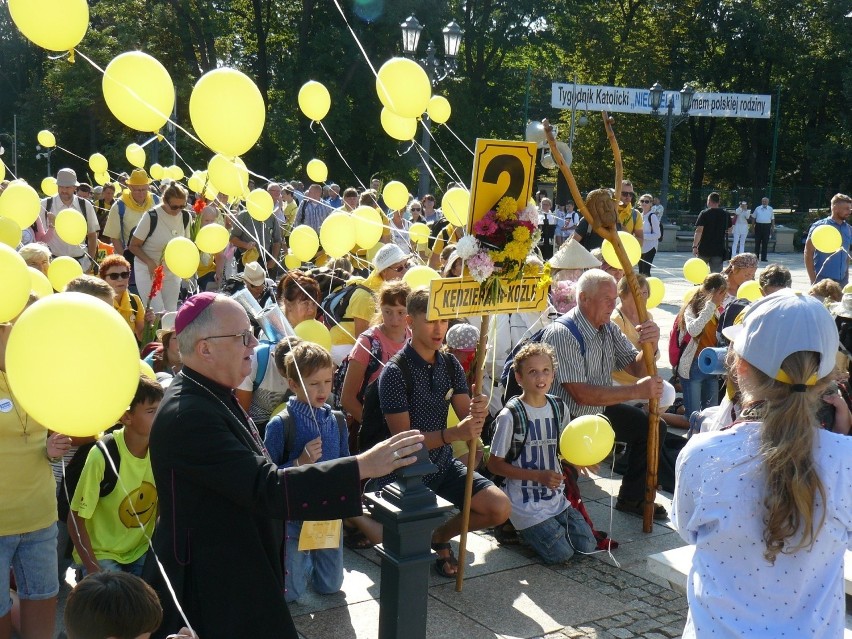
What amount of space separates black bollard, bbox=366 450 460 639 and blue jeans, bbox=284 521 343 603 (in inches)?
55.6

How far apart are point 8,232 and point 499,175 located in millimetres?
3506

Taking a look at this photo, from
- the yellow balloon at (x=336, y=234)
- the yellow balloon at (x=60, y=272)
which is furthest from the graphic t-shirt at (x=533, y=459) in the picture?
the yellow balloon at (x=60, y=272)

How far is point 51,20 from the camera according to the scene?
13.3 feet

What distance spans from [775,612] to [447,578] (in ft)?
10.0

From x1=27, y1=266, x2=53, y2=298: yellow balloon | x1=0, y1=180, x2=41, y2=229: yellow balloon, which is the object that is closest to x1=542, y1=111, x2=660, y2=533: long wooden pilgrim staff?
x1=27, y1=266, x2=53, y2=298: yellow balloon

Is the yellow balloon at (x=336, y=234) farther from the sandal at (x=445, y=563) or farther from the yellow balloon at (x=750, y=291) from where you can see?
the yellow balloon at (x=750, y=291)

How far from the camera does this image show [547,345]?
5.57m

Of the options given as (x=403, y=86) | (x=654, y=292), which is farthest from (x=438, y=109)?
(x=403, y=86)

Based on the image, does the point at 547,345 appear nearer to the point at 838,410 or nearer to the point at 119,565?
the point at 838,410

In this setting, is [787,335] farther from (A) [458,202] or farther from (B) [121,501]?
(A) [458,202]

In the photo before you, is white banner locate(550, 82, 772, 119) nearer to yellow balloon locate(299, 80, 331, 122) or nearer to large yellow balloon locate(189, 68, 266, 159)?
yellow balloon locate(299, 80, 331, 122)

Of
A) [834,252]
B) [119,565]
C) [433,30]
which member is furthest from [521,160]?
[433,30]

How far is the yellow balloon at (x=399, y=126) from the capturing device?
6801mm

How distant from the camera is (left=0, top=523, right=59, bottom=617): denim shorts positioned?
3.69 m
